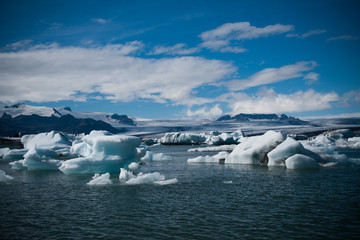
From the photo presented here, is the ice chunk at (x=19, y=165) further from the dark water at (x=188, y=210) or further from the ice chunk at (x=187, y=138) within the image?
the ice chunk at (x=187, y=138)

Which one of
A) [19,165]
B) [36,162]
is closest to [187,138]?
[19,165]

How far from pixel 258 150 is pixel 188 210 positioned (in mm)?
15990

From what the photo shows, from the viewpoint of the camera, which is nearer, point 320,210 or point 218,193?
point 320,210

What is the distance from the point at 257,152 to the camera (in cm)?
2483

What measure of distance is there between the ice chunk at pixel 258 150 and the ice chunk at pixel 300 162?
3.69 metres

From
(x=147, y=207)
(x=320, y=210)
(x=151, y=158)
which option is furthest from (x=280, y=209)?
(x=151, y=158)

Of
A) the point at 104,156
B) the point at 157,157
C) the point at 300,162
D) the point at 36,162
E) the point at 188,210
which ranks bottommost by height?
the point at 157,157

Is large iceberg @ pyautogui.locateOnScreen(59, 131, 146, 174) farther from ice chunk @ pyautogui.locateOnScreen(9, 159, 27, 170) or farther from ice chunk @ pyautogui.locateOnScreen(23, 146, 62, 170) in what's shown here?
ice chunk @ pyautogui.locateOnScreen(9, 159, 27, 170)

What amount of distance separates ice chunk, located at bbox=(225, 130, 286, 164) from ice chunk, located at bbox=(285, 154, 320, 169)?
369 centimetres

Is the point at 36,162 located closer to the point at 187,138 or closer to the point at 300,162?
the point at 300,162

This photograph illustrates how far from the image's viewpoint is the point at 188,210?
10289 mm

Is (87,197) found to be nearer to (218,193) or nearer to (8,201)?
(8,201)

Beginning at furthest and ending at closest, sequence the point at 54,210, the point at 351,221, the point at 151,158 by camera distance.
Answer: the point at 151,158, the point at 54,210, the point at 351,221

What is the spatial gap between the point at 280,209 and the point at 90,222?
6.53 meters
